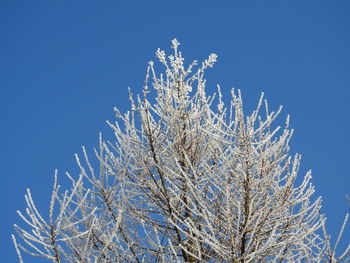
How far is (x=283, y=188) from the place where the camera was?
3.99 m

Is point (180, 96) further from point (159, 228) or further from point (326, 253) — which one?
point (326, 253)

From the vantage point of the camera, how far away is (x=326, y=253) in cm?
471

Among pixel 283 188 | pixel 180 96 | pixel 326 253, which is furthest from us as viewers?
pixel 180 96

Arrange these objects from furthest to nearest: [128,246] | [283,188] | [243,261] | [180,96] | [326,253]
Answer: [180,96] → [326,253] → [128,246] → [283,188] → [243,261]

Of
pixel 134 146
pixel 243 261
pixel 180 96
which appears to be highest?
pixel 180 96

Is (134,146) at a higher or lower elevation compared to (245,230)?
higher

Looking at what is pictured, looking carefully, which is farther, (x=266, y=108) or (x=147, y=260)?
(x=147, y=260)

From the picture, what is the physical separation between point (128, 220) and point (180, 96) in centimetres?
167

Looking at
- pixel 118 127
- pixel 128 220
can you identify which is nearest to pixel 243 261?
pixel 128 220

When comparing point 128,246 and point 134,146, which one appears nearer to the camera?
point 128,246

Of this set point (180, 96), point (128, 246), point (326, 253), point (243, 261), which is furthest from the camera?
point (180, 96)

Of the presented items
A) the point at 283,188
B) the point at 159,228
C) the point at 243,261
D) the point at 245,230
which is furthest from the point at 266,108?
the point at 159,228

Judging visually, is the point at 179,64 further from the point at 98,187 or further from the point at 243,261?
the point at 243,261

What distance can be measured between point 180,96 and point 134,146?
0.88 metres
